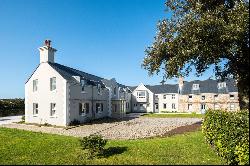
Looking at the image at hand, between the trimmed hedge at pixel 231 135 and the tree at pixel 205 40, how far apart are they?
268 inches

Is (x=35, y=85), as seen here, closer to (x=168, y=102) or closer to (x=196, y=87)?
(x=168, y=102)

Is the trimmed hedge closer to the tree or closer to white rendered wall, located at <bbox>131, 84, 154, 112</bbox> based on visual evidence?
the tree

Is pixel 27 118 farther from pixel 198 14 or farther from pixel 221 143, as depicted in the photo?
pixel 221 143

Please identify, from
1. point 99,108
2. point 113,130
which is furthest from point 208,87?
point 113,130

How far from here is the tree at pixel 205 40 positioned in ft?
65.2

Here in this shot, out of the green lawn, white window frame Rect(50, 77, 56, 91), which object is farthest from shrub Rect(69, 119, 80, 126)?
the green lawn

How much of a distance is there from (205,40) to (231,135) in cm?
929

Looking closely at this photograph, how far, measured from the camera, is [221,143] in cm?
1435

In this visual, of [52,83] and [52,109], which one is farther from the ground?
[52,83]

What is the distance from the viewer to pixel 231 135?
13.2 meters

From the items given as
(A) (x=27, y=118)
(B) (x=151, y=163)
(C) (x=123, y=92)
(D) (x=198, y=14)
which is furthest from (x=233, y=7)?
(C) (x=123, y=92)

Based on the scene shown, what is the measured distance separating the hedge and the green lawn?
3659 centimetres

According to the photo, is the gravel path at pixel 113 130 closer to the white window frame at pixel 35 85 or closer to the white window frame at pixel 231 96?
the white window frame at pixel 35 85

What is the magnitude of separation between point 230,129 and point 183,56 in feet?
32.1
